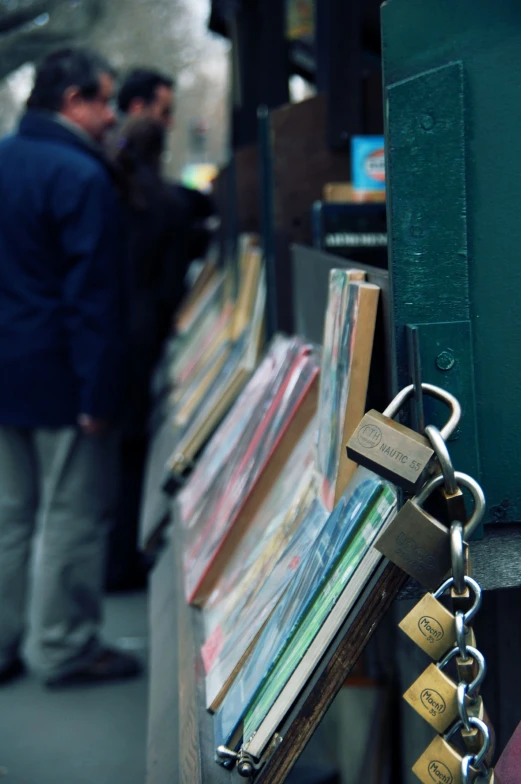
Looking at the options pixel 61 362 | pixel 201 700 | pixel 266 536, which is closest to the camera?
pixel 201 700

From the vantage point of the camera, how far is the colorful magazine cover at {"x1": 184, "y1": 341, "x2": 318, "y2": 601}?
2078 millimetres

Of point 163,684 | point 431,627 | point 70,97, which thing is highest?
point 70,97

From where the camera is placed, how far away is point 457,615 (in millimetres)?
1204

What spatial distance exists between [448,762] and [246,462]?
1.10 m

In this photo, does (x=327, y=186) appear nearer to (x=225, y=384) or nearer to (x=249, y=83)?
(x=225, y=384)

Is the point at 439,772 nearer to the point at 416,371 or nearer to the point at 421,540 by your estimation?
the point at 421,540

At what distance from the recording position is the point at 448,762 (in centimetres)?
121

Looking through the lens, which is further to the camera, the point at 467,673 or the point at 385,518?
the point at 385,518

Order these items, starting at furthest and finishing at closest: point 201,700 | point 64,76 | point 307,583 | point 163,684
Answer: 1. point 64,76
2. point 163,684
3. point 201,700
4. point 307,583

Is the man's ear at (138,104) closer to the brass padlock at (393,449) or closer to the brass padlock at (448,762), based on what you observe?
the brass padlock at (393,449)

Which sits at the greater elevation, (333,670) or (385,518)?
(385,518)

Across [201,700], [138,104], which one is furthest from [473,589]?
[138,104]

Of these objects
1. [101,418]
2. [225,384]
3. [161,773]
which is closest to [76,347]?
[101,418]

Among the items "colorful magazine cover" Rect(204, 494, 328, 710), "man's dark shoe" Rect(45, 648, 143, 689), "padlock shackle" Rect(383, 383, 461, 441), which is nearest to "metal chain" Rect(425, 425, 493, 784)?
"padlock shackle" Rect(383, 383, 461, 441)
